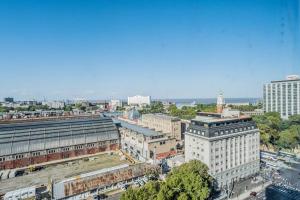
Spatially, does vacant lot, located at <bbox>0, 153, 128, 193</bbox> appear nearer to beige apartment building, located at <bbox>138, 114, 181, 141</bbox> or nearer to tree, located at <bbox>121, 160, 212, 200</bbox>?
beige apartment building, located at <bbox>138, 114, 181, 141</bbox>

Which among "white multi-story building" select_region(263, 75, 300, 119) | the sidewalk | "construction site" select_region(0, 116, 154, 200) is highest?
"white multi-story building" select_region(263, 75, 300, 119)

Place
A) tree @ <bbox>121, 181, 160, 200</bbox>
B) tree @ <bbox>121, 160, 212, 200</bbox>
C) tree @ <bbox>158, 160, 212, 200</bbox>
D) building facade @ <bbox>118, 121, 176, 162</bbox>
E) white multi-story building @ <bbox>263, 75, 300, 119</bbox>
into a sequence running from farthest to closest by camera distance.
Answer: white multi-story building @ <bbox>263, 75, 300, 119</bbox> → building facade @ <bbox>118, 121, 176, 162</bbox> → tree @ <bbox>158, 160, 212, 200</bbox> → tree @ <bbox>121, 160, 212, 200</bbox> → tree @ <bbox>121, 181, 160, 200</bbox>

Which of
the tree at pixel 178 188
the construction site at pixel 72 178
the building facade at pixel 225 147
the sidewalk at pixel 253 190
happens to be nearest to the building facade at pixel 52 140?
the construction site at pixel 72 178

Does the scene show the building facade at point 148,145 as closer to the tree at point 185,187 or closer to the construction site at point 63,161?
the construction site at point 63,161

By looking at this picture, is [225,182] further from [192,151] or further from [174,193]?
[174,193]

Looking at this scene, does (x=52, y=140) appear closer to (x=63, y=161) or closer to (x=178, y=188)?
(x=63, y=161)

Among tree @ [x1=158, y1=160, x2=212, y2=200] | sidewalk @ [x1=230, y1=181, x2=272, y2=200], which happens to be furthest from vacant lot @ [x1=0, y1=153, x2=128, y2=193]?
sidewalk @ [x1=230, y1=181, x2=272, y2=200]

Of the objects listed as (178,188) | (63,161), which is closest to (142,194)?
(178,188)
